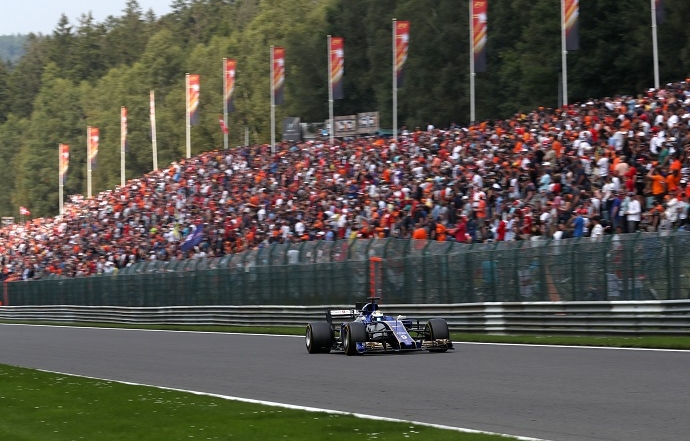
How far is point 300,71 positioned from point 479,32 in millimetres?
48016

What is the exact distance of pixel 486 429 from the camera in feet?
33.2

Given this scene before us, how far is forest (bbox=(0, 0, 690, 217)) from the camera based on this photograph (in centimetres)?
5956

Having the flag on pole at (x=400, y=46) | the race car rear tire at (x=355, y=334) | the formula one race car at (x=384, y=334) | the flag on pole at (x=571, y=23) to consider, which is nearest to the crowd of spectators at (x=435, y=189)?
the flag on pole at (x=571, y=23)

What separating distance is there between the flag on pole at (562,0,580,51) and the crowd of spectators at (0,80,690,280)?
2.36 metres

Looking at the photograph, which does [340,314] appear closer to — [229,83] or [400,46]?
[400,46]

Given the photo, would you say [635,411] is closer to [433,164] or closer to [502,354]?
[502,354]

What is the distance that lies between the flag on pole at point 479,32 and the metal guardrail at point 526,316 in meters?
12.7

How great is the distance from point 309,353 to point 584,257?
4890 millimetres

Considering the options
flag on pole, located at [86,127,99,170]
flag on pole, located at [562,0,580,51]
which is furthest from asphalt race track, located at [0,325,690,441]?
flag on pole, located at [86,127,99,170]

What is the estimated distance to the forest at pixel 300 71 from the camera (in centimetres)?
5956

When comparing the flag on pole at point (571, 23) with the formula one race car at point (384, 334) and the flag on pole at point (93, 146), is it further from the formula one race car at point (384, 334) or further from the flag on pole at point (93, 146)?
the flag on pole at point (93, 146)

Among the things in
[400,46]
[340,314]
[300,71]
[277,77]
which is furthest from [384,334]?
[300,71]

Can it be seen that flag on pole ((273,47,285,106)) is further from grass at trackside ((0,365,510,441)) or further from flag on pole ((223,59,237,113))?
grass at trackside ((0,365,510,441))

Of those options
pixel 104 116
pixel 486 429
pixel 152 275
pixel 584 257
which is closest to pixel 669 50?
pixel 152 275
